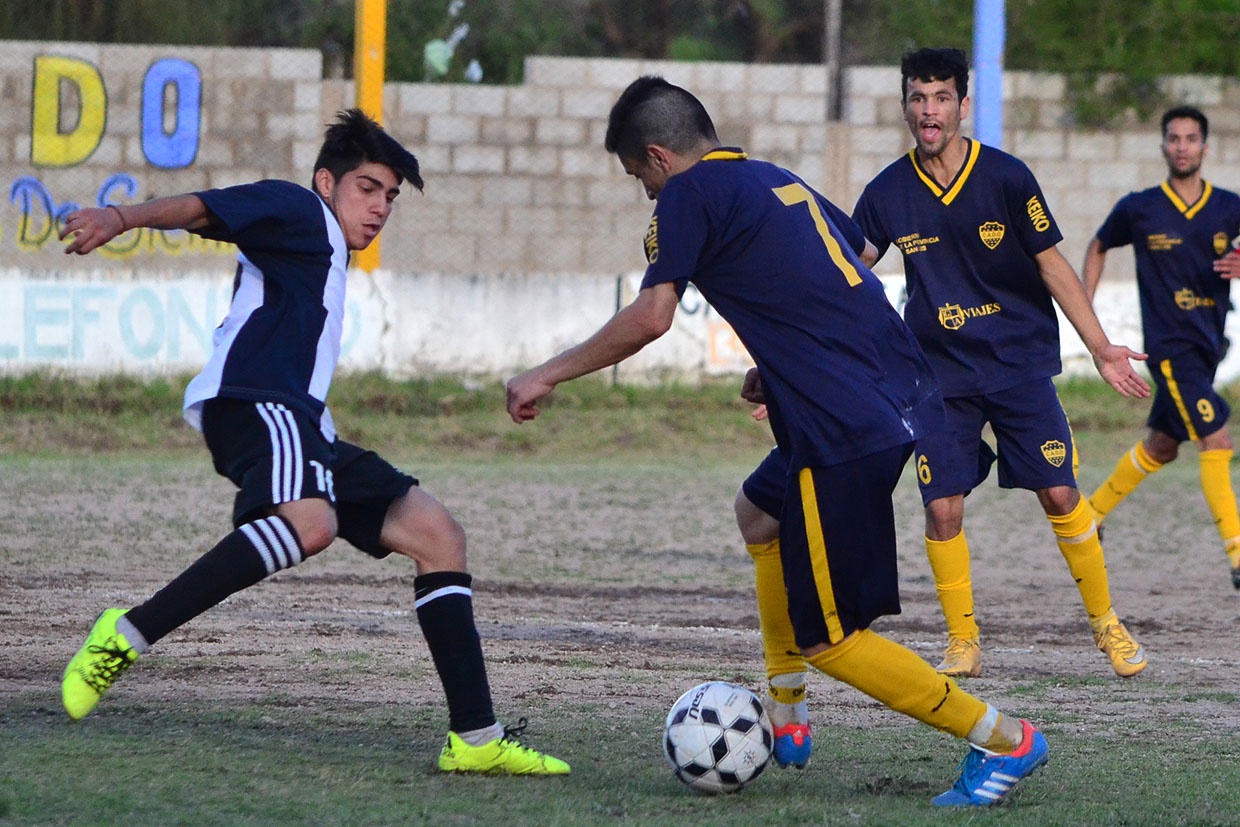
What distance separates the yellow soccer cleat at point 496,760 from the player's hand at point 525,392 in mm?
859

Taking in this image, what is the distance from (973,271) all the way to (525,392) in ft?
8.33

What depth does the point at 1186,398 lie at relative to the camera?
8.29 metres

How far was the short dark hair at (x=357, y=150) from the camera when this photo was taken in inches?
173

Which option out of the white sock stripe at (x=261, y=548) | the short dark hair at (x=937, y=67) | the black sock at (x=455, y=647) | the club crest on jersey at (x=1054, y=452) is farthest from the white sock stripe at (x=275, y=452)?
the club crest on jersey at (x=1054, y=452)

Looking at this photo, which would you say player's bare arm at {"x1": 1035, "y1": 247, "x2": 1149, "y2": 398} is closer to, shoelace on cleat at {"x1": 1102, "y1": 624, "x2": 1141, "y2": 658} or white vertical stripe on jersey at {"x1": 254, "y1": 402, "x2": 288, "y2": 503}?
shoelace on cleat at {"x1": 1102, "y1": 624, "x2": 1141, "y2": 658}

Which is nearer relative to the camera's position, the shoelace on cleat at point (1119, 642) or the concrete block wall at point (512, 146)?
the shoelace on cleat at point (1119, 642)

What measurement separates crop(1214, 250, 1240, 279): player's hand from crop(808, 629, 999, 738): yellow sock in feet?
16.6

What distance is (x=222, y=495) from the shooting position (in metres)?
10.3

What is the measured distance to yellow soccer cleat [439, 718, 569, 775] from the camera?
4086 mm

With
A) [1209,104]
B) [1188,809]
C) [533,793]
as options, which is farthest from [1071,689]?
[1209,104]

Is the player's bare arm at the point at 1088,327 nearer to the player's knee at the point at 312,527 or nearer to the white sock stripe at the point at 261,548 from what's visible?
the player's knee at the point at 312,527

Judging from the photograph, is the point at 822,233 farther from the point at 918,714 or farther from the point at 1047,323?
the point at 1047,323

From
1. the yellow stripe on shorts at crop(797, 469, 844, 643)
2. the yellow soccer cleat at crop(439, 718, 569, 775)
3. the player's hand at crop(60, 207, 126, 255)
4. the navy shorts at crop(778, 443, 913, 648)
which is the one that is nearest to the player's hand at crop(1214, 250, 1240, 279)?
the navy shorts at crop(778, 443, 913, 648)

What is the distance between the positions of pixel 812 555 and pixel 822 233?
809 millimetres
